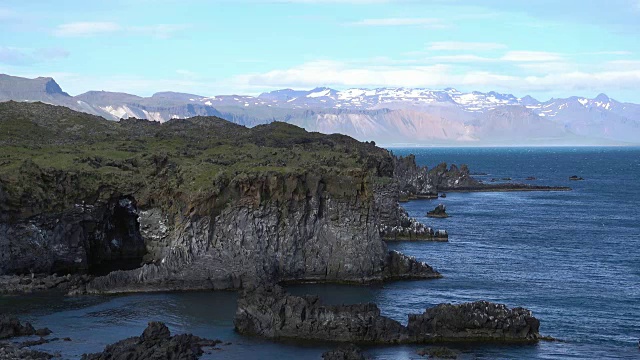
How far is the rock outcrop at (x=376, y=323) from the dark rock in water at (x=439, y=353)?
7.83ft

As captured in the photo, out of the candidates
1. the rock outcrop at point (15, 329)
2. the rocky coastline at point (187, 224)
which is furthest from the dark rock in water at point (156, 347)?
the rocky coastline at point (187, 224)

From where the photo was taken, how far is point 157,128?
108750 mm

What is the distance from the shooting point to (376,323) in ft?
179

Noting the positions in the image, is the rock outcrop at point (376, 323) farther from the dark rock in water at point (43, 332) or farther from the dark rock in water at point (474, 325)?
the dark rock in water at point (43, 332)

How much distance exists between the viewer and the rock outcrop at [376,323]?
54.5 m

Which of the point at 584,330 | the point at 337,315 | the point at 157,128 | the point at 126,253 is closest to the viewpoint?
the point at 337,315

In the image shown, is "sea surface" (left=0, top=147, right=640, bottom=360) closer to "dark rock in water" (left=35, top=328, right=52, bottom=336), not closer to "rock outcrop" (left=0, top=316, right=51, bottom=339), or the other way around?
"dark rock in water" (left=35, top=328, right=52, bottom=336)

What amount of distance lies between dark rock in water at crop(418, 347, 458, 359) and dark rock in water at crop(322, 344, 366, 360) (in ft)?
12.8

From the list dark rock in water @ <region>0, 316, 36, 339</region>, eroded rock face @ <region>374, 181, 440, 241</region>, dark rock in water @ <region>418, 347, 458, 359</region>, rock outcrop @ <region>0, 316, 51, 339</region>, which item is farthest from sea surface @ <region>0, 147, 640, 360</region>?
eroded rock face @ <region>374, 181, 440, 241</region>

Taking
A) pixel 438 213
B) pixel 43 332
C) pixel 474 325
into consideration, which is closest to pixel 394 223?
pixel 438 213

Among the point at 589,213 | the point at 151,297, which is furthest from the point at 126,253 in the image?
the point at 589,213

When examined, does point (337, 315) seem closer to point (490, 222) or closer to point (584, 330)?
point (584, 330)

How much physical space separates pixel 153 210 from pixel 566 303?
103 ft

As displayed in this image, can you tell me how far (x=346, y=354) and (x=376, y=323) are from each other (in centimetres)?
573
